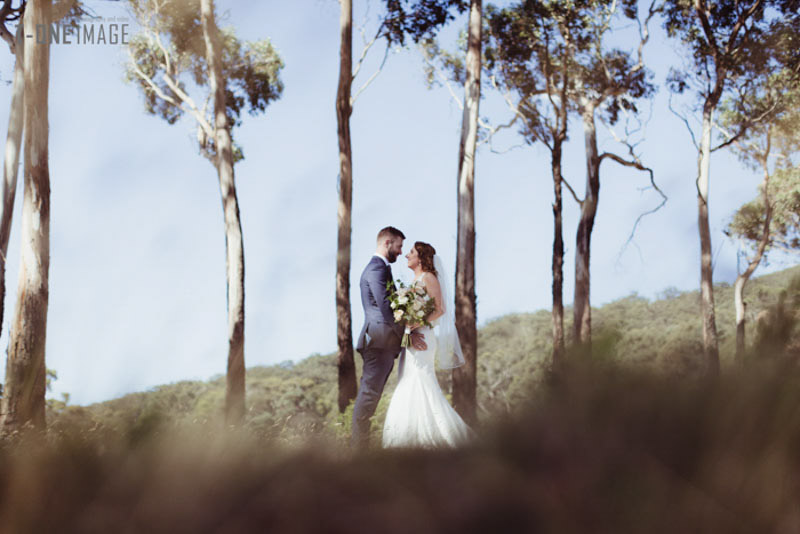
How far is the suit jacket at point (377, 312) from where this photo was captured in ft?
23.2

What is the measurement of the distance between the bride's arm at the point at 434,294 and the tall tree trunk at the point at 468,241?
4.46m

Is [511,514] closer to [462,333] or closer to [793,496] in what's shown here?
[793,496]

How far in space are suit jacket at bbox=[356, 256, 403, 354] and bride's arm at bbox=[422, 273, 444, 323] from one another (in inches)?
19.4

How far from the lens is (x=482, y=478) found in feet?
2.21

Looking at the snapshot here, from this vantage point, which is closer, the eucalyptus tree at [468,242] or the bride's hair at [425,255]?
the bride's hair at [425,255]

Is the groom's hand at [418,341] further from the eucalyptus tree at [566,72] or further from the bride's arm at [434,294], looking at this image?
the eucalyptus tree at [566,72]

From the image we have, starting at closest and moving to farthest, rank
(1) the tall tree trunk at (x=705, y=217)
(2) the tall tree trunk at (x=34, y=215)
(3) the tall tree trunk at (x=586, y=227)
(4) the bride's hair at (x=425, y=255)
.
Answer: (4) the bride's hair at (x=425, y=255) < (2) the tall tree trunk at (x=34, y=215) < (3) the tall tree trunk at (x=586, y=227) < (1) the tall tree trunk at (x=705, y=217)

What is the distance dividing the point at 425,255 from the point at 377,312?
1.01 m

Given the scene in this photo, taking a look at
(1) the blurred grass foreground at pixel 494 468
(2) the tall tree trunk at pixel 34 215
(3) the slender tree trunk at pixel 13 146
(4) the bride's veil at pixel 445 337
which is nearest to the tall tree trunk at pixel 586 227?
(4) the bride's veil at pixel 445 337

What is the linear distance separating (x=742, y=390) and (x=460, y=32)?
25.7 metres

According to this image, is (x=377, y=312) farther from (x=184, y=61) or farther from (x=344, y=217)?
(x=184, y=61)

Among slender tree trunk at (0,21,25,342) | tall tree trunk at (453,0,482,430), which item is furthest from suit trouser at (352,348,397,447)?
slender tree trunk at (0,21,25,342)

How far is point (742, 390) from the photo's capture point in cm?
87

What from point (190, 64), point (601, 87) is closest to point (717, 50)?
point (601, 87)
